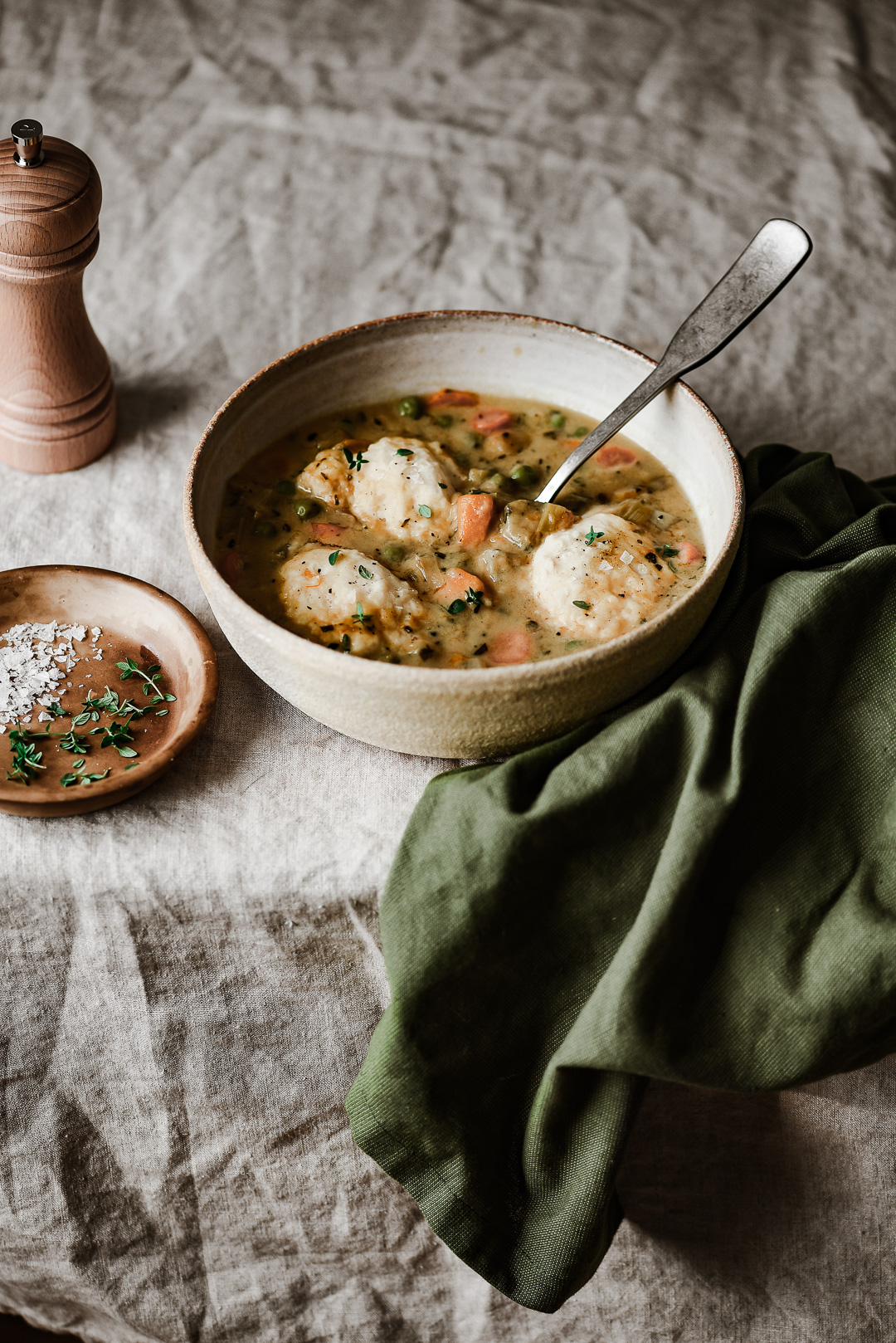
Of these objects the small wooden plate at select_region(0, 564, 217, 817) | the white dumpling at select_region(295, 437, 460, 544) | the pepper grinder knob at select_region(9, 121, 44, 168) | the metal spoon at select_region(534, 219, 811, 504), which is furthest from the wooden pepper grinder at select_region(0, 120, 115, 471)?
the metal spoon at select_region(534, 219, 811, 504)

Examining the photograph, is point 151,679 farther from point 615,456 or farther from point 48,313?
point 615,456

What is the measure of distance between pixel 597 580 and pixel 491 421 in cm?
46

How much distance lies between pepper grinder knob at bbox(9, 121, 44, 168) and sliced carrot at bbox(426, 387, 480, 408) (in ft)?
2.29

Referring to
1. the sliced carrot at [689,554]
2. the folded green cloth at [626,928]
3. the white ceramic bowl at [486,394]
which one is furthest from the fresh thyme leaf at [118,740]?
the sliced carrot at [689,554]

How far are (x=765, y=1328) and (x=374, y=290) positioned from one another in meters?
2.11

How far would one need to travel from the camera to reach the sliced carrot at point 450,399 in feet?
6.37

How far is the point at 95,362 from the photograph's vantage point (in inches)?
79.7

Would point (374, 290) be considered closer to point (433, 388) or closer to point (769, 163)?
point (433, 388)

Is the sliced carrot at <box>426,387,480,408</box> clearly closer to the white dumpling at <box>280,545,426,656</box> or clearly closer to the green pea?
the green pea

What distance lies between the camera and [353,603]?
Answer: 157cm

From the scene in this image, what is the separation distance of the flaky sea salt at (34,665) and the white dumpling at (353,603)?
33 centimetres

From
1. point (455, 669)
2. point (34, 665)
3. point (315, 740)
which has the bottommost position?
point (34, 665)

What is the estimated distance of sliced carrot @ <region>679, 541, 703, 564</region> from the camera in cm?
169

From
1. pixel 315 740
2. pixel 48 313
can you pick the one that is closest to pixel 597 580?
pixel 315 740
